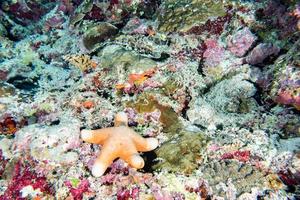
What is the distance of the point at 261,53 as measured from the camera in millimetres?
4805

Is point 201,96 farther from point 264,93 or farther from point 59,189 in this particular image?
point 59,189

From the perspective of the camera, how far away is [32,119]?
423 centimetres

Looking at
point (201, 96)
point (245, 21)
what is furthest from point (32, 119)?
point (245, 21)

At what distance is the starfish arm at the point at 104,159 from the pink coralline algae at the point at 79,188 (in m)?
0.16

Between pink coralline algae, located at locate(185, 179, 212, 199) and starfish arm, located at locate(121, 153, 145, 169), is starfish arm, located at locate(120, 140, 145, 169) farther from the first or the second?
pink coralline algae, located at locate(185, 179, 212, 199)

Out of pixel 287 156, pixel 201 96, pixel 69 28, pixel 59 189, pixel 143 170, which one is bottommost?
pixel 59 189

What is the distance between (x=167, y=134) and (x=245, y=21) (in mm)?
2642

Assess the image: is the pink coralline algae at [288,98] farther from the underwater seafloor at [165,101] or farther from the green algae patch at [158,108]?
the green algae patch at [158,108]

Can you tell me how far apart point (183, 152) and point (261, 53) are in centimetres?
223

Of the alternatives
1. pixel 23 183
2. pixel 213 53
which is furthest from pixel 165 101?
pixel 23 183

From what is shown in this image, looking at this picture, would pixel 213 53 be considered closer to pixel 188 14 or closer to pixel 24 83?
pixel 188 14

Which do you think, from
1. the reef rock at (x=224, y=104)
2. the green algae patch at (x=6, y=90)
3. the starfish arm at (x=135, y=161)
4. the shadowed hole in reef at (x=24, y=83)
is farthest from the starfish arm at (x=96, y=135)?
the shadowed hole in reef at (x=24, y=83)

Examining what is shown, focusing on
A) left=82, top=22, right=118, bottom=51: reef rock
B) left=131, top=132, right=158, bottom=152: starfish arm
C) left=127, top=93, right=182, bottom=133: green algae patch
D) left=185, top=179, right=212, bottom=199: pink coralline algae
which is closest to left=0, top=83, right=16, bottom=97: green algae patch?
left=82, top=22, right=118, bottom=51: reef rock

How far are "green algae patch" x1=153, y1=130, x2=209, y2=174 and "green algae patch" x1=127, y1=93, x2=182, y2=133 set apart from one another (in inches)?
8.8
